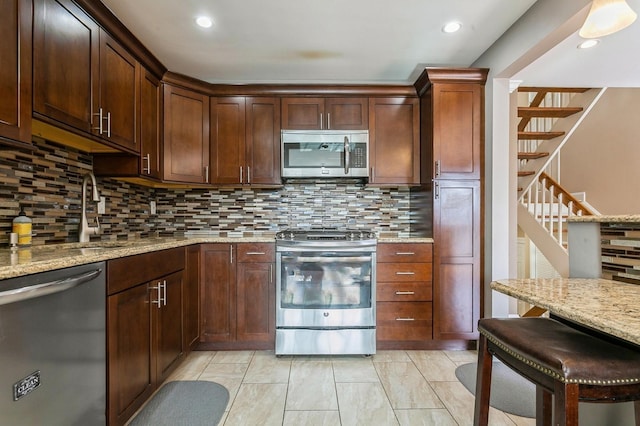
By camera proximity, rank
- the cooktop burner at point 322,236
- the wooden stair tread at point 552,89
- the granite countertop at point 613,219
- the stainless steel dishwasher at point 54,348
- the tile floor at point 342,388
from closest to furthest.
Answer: the stainless steel dishwasher at point 54,348 → the granite countertop at point 613,219 → the tile floor at point 342,388 → the cooktop burner at point 322,236 → the wooden stair tread at point 552,89

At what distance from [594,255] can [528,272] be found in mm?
4020

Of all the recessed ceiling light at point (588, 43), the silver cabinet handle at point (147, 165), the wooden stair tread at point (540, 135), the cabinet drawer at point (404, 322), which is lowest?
the cabinet drawer at point (404, 322)

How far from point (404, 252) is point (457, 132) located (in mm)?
1052

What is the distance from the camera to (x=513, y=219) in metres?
2.62

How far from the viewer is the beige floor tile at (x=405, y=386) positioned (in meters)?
1.89

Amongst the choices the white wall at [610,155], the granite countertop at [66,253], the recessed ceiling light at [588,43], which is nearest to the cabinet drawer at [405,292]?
the granite countertop at [66,253]

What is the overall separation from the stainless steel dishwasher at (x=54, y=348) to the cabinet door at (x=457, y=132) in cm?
237

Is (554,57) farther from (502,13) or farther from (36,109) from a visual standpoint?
(36,109)

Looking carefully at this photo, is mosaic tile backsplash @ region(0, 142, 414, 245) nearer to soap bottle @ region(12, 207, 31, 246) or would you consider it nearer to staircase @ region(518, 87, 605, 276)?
soap bottle @ region(12, 207, 31, 246)

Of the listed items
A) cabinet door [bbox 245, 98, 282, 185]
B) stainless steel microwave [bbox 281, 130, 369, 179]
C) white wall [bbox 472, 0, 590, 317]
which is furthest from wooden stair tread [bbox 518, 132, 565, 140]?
cabinet door [bbox 245, 98, 282, 185]

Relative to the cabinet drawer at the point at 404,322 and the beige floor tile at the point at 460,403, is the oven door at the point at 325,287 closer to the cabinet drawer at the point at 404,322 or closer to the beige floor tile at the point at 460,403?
the cabinet drawer at the point at 404,322

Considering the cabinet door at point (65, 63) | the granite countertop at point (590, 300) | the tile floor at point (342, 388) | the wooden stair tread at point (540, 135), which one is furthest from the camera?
the wooden stair tread at point (540, 135)

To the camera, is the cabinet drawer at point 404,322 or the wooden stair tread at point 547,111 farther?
the wooden stair tread at point 547,111

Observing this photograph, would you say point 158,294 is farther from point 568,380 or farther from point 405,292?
point 568,380
